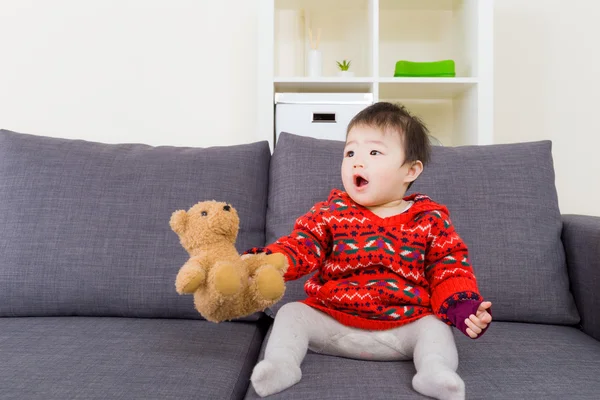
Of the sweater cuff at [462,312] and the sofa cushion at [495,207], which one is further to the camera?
the sofa cushion at [495,207]

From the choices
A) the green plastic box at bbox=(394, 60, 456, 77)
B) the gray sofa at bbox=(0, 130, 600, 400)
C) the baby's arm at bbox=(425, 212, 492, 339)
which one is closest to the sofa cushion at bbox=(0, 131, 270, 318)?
the gray sofa at bbox=(0, 130, 600, 400)

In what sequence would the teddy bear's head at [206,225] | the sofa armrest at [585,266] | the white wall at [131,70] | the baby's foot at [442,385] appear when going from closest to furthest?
the baby's foot at [442,385], the teddy bear's head at [206,225], the sofa armrest at [585,266], the white wall at [131,70]

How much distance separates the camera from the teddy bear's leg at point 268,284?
2.79 ft

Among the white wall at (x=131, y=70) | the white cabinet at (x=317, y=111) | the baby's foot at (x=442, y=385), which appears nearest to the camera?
the baby's foot at (x=442, y=385)

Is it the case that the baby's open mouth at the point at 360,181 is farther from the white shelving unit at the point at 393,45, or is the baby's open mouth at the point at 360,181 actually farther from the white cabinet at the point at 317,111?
the white shelving unit at the point at 393,45

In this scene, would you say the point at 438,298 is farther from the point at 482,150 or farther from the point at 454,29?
the point at 454,29

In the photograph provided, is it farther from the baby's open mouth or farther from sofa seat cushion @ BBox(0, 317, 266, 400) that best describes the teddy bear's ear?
the baby's open mouth

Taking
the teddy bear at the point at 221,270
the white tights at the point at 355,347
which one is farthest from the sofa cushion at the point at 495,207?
the teddy bear at the point at 221,270

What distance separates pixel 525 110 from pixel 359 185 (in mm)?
1429

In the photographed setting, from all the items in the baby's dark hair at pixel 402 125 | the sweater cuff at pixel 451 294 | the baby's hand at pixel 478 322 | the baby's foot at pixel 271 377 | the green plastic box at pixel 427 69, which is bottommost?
the baby's foot at pixel 271 377

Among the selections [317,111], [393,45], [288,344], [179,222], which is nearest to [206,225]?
[179,222]

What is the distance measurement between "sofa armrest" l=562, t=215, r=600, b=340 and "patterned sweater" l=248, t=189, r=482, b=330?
0.33m

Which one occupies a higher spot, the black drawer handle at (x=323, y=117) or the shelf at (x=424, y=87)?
the shelf at (x=424, y=87)

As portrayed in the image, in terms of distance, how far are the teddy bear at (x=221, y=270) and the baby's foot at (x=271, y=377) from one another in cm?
10
